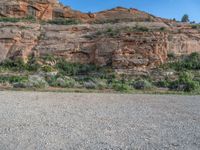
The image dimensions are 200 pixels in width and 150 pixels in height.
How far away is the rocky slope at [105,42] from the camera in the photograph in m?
30.0

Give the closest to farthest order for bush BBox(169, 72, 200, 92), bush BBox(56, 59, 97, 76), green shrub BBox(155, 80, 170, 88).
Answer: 1. bush BBox(169, 72, 200, 92)
2. green shrub BBox(155, 80, 170, 88)
3. bush BBox(56, 59, 97, 76)

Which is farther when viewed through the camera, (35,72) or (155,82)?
(35,72)

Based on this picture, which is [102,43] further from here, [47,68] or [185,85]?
[185,85]

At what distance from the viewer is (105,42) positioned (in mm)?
31922

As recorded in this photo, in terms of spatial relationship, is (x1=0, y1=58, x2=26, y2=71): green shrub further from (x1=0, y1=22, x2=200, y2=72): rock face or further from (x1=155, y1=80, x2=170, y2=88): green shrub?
(x1=155, y1=80, x2=170, y2=88): green shrub

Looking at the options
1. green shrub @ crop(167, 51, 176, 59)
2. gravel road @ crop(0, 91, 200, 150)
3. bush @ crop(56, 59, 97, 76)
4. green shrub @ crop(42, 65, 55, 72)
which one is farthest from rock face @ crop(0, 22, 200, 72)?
gravel road @ crop(0, 91, 200, 150)

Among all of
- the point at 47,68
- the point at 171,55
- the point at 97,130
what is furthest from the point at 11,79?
the point at 97,130

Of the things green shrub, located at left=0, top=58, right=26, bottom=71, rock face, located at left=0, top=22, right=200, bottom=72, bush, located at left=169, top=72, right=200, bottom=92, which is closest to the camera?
bush, located at left=169, top=72, right=200, bottom=92

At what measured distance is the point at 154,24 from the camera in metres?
38.2

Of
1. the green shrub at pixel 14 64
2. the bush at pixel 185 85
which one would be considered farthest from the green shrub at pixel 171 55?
the green shrub at pixel 14 64

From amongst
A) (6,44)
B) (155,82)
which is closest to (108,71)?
(155,82)

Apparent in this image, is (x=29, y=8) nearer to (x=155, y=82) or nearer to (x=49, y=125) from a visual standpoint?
(x=155, y=82)

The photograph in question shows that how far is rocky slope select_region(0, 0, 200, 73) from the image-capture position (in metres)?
30.0

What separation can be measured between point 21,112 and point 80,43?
2366cm
